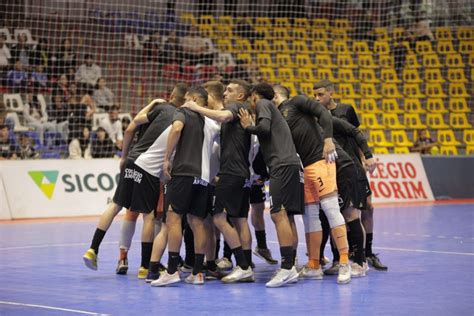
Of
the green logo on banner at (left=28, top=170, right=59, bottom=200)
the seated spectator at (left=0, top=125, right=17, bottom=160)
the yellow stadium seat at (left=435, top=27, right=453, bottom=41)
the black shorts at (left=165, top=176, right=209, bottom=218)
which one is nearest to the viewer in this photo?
the black shorts at (left=165, top=176, right=209, bottom=218)

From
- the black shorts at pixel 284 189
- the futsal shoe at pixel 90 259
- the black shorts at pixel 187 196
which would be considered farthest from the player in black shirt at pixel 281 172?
the futsal shoe at pixel 90 259

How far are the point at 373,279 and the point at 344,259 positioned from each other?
48 cm

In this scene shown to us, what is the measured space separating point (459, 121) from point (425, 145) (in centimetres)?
274

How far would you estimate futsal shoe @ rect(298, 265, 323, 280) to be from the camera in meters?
10.4

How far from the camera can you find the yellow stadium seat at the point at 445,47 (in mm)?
27641

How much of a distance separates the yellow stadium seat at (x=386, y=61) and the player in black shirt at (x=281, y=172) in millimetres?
17676

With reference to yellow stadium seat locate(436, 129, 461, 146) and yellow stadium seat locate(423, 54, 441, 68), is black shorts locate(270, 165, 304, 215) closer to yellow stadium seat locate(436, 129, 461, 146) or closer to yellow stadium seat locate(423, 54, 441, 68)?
yellow stadium seat locate(436, 129, 461, 146)

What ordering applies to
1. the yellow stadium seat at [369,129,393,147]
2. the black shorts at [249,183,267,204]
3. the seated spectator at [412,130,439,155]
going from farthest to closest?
the yellow stadium seat at [369,129,393,147], the seated spectator at [412,130,439,155], the black shorts at [249,183,267,204]

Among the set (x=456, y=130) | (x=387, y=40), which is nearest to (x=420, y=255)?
(x=456, y=130)

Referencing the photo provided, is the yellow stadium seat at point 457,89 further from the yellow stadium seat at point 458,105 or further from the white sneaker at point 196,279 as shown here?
the white sneaker at point 196,279

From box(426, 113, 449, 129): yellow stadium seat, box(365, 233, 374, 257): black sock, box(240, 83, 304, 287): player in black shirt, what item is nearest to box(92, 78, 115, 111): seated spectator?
box(426, 113, 449, 129): yellow stadium seat

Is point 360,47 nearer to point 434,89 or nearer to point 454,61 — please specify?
point 434,89

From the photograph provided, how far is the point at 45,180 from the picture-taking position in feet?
60.8

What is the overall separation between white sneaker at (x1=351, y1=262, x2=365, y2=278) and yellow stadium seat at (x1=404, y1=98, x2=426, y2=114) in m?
15.9
